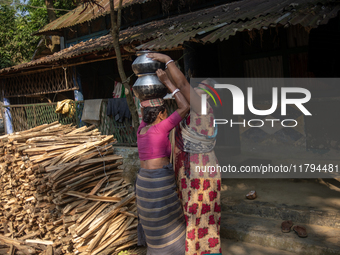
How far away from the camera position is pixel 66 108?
8969 millimetres

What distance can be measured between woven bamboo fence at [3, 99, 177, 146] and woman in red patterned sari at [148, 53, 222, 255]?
12.8 feet

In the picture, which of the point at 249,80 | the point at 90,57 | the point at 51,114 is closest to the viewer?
the point at 249,80

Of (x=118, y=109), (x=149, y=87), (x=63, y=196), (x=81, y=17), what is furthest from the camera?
(x=81, y=17)

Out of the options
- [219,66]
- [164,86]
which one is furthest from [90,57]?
[164,86]

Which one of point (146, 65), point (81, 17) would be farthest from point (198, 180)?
point (81, 17)

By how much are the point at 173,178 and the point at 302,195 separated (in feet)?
9.15

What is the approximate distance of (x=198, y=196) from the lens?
3.11m

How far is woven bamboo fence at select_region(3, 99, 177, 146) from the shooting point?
26.2 ft

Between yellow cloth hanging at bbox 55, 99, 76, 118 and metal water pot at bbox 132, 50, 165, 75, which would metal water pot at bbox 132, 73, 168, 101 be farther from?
yellow cloth hanging at bbox 55, 99, 76, 118

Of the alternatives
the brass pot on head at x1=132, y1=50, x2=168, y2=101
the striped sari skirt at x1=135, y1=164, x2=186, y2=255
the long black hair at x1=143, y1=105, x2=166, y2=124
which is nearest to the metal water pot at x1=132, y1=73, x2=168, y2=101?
the brass pot on head at x1=132, y1=50, x2=168, y2=101

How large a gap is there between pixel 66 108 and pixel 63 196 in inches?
175

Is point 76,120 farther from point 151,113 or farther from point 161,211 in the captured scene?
point 161,211

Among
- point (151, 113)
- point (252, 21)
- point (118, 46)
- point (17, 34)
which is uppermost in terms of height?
point (17, 34)

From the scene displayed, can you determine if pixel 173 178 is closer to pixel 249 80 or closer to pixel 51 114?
pixel 249 80
